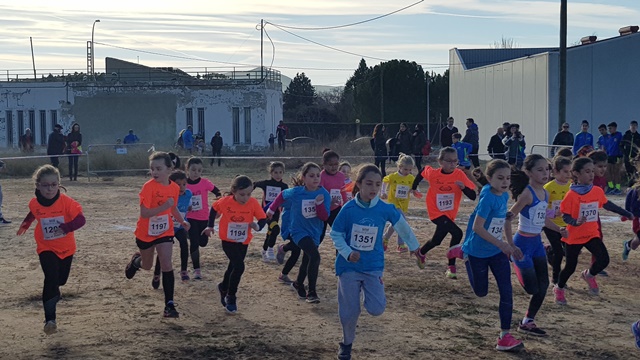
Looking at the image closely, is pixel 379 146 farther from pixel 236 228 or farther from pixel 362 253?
pixel 362 253

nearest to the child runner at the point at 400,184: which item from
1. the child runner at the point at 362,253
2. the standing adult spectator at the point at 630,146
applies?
the child runner at the point at 362,253

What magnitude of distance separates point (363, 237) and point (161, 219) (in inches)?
105

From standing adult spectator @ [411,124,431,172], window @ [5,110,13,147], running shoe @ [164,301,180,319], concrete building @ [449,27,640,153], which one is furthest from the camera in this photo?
window @ [5,110,13,147]

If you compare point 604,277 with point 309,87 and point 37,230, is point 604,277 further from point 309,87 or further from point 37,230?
point 309,87

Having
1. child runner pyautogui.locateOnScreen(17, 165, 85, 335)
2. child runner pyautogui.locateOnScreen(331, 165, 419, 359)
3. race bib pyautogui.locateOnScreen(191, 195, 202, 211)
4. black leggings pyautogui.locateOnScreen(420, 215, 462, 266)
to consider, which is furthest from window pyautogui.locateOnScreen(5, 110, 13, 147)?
child runner pyautogui.locateOnScreen(331, 165, 419, 359)

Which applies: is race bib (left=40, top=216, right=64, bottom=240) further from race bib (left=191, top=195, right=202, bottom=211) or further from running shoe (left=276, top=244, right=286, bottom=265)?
running shoe (left=276, top=244, right=286, bottom=265)

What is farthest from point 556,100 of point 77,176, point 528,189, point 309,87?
point 309,87

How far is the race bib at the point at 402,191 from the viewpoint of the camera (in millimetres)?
12891

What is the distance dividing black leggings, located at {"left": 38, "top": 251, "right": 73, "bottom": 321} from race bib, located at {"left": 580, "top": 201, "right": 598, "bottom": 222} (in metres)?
5.52

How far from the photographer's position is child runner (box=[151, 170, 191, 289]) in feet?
33.1

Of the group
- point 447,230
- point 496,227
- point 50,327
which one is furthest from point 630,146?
point 50,327

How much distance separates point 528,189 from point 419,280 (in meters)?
2.99

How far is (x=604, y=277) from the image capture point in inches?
436

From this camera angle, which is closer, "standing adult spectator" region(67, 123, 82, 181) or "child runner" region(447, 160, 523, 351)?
"child runner" region(447, 160, 523, 351)
